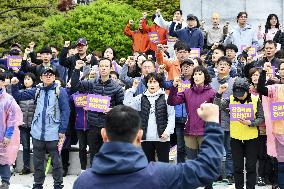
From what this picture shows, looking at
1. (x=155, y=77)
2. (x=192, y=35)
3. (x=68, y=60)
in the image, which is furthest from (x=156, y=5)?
(x=155, y=77)

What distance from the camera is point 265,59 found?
1152 centimetres

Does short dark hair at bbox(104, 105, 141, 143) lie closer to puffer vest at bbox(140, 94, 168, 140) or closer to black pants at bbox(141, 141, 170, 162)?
puffer vest at bbox(140, 94, 168, 140)

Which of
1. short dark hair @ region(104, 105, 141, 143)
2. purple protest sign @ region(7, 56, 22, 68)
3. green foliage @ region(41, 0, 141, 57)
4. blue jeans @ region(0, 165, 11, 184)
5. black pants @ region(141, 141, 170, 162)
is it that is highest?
green foliage @ region(41, 0, 141, 57)

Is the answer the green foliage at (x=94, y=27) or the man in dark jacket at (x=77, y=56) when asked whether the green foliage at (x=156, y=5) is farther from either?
the man in dark jacket at (x=77, y=56)

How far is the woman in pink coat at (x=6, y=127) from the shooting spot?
9527mm

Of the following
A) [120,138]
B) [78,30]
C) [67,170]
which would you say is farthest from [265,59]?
[78,30]

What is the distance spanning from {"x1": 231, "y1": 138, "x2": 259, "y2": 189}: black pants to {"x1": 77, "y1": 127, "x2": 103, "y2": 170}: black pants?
2159 mm

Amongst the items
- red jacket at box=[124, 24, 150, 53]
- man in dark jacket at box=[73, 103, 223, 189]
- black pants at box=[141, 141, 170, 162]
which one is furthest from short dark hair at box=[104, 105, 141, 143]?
red jacket at box=[124, 24, 150, 53]

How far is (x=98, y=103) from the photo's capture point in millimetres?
9828

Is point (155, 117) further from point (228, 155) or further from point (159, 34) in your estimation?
point (159, 34)

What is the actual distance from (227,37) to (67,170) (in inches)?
202

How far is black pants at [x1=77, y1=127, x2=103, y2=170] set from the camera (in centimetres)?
994

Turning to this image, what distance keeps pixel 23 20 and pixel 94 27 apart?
322cm

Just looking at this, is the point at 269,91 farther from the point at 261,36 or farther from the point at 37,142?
the point at 261,36
